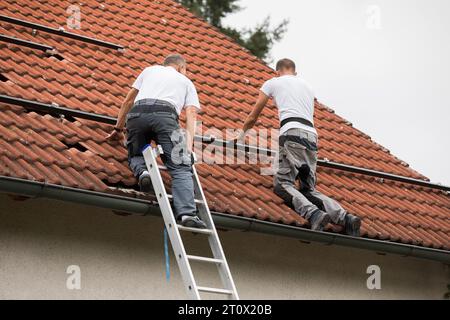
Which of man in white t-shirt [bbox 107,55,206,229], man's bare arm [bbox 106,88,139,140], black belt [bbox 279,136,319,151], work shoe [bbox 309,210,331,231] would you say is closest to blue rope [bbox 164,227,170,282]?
man in white t-shirt [bbox 107,55,206,229]

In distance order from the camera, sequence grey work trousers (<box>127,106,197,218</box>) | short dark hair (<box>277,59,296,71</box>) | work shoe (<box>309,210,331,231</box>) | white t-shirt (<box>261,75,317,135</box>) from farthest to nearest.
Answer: short dark hair (<box>277,59,296,71</box>) → white t-shirt (<box>261,75,317,135</box>) → work shoe (<box>309,210,331,231</box>) → grey work trousers (<box>127,106,197,218</box>)

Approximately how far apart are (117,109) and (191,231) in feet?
7.03

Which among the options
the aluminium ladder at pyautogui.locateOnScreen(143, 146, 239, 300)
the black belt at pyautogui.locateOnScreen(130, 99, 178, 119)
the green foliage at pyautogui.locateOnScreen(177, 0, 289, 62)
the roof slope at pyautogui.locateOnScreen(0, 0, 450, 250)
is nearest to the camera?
the aluminium ladder at pyautogui.locateOnScreen(143, 146, 239, 300)

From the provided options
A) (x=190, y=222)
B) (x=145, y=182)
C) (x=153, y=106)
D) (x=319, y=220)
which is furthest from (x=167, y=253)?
(x=319, y=220)

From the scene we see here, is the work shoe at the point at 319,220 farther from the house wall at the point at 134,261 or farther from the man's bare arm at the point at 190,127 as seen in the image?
the man's bare arm at the point at 190,127

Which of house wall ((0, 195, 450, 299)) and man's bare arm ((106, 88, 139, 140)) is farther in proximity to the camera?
man's bare arm ((106, 88, 139, 140))

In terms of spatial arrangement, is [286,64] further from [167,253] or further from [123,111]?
[167,253]

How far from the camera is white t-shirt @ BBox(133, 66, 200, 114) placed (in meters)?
8.34

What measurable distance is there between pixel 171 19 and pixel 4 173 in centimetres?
596

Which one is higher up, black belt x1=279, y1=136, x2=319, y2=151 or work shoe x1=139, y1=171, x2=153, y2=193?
black belt x1=279, y1=136, x2=319, y2=151

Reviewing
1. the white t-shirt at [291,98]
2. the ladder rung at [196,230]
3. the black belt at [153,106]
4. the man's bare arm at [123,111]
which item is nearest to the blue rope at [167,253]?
the ladder rung at [196,230]

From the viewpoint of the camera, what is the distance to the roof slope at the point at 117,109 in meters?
8.40

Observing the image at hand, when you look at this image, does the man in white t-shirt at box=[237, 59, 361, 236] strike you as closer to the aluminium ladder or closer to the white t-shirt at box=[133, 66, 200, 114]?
the white t-shirt at box=[133, 66, 200, 114]

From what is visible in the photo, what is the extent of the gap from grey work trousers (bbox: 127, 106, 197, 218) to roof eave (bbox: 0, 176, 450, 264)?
0.29 meters
